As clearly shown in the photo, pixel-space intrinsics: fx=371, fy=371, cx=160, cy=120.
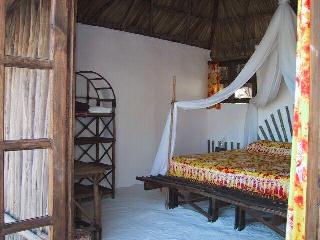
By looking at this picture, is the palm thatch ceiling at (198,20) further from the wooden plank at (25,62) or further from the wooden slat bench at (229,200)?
the wooden plank at (25,62)

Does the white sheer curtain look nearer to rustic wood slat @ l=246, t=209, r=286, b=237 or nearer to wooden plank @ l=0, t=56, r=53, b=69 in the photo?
rustic wood slat @ l=246, t=209, r=286, b=237

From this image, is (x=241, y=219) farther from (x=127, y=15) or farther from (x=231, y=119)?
(x=127, y=15)

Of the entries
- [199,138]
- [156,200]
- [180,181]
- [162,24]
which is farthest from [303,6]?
[199,138]

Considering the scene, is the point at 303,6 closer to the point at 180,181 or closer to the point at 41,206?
the point at 41,206

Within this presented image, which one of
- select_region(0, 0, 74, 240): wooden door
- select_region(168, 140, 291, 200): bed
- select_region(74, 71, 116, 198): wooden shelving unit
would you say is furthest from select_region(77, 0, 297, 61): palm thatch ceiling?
select_region(0, 0, 74, 240): wooden door

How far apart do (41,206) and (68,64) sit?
0.85 m

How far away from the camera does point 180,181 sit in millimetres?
4457

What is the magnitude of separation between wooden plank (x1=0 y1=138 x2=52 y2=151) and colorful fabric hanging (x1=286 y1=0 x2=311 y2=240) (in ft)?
4.23

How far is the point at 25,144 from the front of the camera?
1931mm

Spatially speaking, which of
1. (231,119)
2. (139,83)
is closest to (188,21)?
(139,83)

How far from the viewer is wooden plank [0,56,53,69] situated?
6.10ft

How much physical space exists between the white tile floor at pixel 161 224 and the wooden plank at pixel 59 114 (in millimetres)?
1637

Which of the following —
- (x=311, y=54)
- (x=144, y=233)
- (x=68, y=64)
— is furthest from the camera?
(x=144, y=233)

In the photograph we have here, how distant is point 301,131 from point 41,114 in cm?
143
